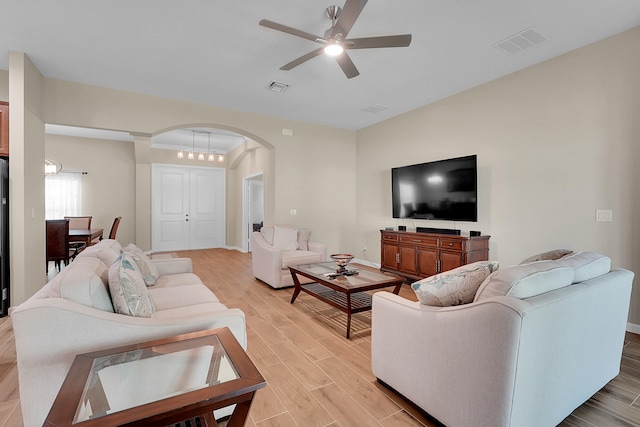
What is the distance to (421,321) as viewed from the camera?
1589mm

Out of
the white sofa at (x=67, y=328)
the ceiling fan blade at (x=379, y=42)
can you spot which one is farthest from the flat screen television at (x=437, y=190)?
the white sofa at (x=67, y=328)

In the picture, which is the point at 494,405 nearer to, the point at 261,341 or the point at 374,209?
the point at 261,341

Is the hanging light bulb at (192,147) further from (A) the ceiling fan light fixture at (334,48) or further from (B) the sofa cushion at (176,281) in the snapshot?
(A) the ceiling fan light fixture at (334,48)

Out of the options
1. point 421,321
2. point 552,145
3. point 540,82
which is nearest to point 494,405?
point 421,321

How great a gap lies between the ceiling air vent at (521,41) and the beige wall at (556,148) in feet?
1.78

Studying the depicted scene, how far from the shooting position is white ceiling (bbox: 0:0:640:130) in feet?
8.16

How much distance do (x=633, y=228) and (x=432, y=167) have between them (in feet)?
7.26

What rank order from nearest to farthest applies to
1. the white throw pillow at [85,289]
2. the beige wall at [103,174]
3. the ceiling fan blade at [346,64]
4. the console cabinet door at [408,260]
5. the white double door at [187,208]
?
the white throw pillow at [85,289] < the ceiling fan blade at [346,64] < the console cabinet door at [408,260] < the beige wall at [103,174] < the white double door at [187,208]

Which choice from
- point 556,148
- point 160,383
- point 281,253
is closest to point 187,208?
point 281,253

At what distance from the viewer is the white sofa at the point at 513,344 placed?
4.09 feet

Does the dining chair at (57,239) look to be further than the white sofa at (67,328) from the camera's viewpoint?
Yes

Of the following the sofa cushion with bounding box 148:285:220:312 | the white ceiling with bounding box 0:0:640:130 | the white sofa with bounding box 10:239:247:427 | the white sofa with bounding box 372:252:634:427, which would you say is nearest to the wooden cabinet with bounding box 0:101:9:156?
the white ceiling with bounding box 0:0:640:130

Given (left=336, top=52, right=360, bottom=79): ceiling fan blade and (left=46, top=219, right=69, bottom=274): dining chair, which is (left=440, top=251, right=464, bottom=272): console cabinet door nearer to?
(left=336, top=52, right=360, bottom=79): ceiling fan blade

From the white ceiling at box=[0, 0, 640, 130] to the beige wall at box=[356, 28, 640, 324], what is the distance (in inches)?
9.3
